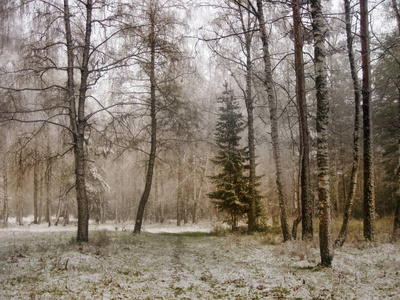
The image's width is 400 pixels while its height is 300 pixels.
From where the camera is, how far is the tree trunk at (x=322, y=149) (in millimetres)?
5902

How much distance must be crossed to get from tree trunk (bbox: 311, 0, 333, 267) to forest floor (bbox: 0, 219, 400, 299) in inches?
21.0

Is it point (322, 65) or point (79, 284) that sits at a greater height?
point (322, 65)

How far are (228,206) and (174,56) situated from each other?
8.28 metres

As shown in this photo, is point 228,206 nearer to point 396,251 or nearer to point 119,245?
point 119,245

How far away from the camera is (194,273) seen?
19.6 ft

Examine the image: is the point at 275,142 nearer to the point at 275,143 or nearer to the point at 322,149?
the point at 275,143

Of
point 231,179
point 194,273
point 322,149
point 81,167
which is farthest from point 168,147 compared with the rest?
point 322,149

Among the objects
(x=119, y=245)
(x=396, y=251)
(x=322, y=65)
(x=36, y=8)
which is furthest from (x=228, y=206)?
(x=36, y=8)

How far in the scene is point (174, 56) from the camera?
8398 mm

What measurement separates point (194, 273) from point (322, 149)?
4105 mm

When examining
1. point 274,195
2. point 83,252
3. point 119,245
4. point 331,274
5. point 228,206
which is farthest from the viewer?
point 274,195

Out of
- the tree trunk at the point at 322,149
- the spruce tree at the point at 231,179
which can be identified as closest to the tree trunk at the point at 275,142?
the tree trunk at the point at 322,149

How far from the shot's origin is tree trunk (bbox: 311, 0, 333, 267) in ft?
19.4

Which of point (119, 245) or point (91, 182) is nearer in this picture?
point (119, 245)
